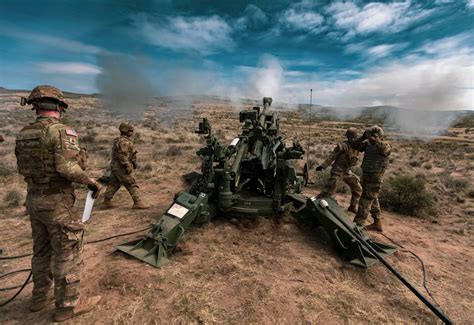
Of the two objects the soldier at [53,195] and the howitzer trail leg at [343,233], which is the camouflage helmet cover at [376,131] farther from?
the soldier at [53,195]

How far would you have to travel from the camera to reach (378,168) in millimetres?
6137

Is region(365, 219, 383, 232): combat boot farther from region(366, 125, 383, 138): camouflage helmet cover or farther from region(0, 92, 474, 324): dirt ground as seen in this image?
region(366, 125, 383, 138): camouflage helmet cover

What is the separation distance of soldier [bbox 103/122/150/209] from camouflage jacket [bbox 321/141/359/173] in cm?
455

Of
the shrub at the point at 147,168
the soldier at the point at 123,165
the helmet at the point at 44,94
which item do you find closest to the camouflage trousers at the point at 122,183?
the soldier at the point at 123,165

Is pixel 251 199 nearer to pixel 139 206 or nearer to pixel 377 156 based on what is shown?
→ pixel 377 156

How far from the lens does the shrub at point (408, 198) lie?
7.96 meters

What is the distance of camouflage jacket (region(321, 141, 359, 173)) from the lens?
23.9 ft

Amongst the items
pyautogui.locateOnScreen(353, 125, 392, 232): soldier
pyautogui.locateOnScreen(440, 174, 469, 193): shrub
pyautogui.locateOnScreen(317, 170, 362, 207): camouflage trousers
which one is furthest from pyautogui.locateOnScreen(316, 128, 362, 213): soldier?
pyautogui.locateOnScreen(440, 174, 469, 193): shrub

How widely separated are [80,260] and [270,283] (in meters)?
2.45

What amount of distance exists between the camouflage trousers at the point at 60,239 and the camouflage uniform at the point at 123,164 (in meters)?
3.64

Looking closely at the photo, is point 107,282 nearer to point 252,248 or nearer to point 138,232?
point 138,232

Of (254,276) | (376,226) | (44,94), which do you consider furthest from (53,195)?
(376,226)

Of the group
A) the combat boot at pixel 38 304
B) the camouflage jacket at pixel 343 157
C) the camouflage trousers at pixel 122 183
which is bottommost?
the combat boot at pixel 38 304

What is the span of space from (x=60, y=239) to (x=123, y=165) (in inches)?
152
